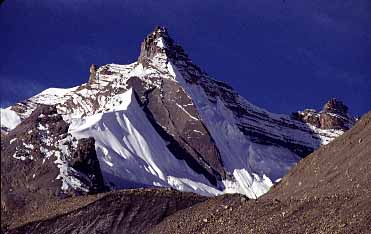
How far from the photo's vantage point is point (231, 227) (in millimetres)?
31531

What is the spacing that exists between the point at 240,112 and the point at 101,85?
30.8 meters

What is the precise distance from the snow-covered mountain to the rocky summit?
0.21 metres

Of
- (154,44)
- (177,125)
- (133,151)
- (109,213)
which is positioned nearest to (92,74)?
(154,44)

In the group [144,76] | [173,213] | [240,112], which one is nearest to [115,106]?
[144,76]

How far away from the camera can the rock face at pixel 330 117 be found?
170 meters

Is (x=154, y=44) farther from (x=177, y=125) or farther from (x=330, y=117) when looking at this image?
(x=330, y=117)

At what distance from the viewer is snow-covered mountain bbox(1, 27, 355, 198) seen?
110 m

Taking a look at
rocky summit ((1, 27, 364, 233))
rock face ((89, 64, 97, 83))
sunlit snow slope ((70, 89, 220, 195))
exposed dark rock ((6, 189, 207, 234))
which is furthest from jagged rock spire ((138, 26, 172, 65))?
exposed dark rock ((6, 189, 207, 234))

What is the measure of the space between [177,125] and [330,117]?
44613 millimetres

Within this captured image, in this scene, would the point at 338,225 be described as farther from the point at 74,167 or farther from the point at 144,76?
the point at 144,76

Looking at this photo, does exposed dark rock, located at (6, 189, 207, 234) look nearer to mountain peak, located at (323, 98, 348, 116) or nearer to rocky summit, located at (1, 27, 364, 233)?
rocky summit, located at (1, 27, 364, 233)

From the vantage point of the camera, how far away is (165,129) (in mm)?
132875

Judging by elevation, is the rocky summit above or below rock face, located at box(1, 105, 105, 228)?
above

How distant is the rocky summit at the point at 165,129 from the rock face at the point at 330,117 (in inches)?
7.5
